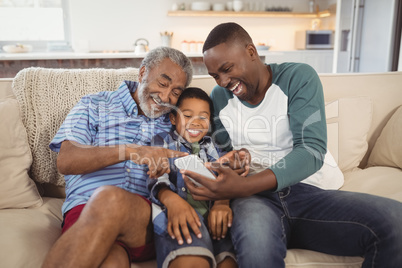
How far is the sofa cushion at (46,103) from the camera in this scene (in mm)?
1529

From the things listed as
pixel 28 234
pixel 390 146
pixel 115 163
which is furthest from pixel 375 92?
pixel 28 234

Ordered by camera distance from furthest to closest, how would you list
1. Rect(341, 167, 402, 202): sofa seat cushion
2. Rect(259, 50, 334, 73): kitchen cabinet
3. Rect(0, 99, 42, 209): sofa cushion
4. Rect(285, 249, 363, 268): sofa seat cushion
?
Rect(259, 50, 334, 73): kitchen cabinet → Rect(341, 167, 402, 202): sofa seat cushion → Rect(0, 99, 42, 209): sofa cushion → Rect(285, 249, 363, 268): sofa seat cushion

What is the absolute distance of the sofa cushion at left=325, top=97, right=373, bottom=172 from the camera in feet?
5.73

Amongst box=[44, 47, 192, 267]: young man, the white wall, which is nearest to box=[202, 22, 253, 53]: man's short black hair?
box=[44, 47, 192, 267]: young man

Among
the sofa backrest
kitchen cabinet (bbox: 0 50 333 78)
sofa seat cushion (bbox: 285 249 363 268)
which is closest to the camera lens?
sofa seat cushion (bbox: 285 249 363 268)

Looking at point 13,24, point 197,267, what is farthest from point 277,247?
point 13,24

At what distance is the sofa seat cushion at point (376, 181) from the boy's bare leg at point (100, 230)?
3.40 feet

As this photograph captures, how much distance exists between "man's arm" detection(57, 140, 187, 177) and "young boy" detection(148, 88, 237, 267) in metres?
0.08

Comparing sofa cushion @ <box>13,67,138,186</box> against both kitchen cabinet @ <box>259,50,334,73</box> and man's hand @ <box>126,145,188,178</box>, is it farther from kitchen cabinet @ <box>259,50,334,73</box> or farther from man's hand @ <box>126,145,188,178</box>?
kitchen cabinet @ <box>259,50,334,73</box>

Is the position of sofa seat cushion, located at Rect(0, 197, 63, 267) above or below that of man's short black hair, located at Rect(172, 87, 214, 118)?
below

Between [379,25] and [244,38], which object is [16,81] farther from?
[379,25]

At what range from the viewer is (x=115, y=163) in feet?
4.20

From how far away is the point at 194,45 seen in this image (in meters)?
5.98

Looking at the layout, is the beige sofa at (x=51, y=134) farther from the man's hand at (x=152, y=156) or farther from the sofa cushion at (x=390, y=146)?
the man's hand at (x=152, y=156)
